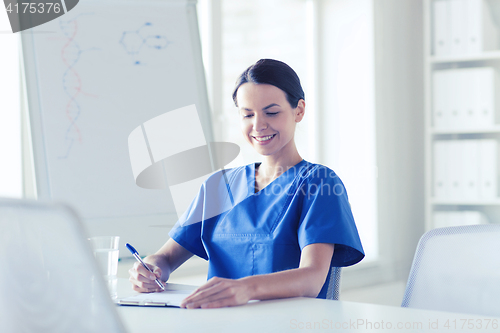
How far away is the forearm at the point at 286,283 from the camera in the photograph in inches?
37.2

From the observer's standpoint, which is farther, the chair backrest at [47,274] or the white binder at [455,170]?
the white binder at [455,170]

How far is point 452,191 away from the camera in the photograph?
3.04 m

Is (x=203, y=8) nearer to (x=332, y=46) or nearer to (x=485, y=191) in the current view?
(x=332, y=46)

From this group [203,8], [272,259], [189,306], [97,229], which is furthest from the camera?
[203,8]

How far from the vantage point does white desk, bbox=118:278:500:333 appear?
2.47ft

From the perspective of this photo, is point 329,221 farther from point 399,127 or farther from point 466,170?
point 399,127

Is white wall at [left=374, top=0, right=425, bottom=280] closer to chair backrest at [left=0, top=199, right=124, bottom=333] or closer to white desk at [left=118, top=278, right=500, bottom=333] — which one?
white desk at [left=118, top=278, right=500, bottom=333]

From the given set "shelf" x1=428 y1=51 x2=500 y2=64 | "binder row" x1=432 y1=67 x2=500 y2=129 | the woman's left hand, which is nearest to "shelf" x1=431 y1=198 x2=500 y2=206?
"binder row" x1=432 y1=67 x2=500 y2=129

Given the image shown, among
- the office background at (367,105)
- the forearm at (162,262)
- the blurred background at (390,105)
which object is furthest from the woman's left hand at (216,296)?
the office background at (367,105)

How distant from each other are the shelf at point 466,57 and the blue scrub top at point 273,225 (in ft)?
6.71

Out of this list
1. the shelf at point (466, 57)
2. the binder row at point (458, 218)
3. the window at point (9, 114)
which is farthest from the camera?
the binder row at point (458, 218)

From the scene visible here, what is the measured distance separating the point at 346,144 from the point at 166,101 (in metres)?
1.66

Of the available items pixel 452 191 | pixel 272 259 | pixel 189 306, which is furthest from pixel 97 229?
pixel 452 191

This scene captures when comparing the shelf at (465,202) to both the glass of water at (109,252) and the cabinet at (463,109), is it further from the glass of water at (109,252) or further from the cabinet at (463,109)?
the glass of water at (109,252)
